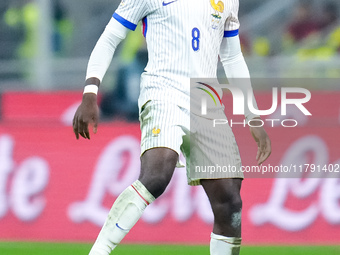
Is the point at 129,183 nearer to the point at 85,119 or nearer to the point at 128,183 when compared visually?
the point at 128,183

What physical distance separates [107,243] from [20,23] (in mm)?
8272

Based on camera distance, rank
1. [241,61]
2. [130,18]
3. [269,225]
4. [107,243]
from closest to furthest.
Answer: [107,243] < [130,18] < [241,61] < [269,225]

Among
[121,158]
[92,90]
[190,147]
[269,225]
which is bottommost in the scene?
[269,225]

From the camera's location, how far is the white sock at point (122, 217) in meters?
4.52

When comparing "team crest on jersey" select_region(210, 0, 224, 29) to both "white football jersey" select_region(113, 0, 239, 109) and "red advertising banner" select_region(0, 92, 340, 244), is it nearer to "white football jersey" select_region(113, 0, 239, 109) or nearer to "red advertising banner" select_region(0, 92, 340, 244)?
"white football jersey" select_region(113, 0, 239, 109)

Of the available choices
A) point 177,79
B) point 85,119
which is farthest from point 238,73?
point 85,119

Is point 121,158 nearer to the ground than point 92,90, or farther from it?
nearer to the ground

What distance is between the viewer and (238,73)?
17.7 feet

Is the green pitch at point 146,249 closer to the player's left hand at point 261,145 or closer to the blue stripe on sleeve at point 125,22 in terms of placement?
the player's left hand at point 261,145

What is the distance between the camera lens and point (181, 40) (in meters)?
4.94

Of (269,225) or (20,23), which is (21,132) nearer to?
A: (269,225)

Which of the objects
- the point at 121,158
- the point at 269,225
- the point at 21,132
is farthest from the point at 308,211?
the point at 21,132

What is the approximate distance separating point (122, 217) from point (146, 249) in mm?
3096

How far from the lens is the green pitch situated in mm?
7344
